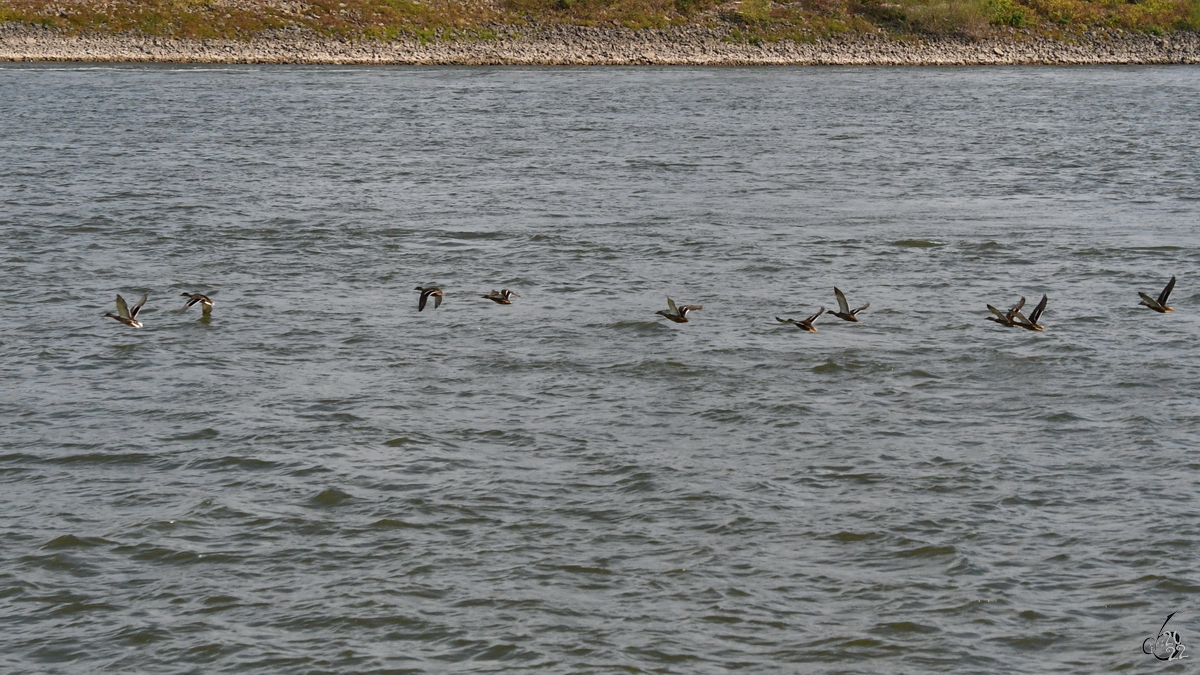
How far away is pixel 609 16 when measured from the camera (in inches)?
3617

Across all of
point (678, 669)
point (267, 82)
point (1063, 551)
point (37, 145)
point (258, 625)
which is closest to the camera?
point (678, 669)

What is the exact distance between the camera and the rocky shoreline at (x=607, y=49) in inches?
3260

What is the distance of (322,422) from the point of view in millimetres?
16344

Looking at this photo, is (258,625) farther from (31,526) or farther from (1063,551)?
(1063,551)

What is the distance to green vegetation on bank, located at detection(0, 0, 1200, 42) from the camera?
8506 centimetres

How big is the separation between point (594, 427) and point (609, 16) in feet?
260

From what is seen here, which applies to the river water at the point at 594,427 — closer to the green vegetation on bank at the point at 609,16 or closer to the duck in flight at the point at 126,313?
the duck in flight at the point at 126,313

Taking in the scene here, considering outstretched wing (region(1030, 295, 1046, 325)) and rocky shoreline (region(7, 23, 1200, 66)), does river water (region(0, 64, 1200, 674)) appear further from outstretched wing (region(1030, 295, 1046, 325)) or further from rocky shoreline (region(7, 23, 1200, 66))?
rocky shoreline (region(7, 23, 1200, 66))

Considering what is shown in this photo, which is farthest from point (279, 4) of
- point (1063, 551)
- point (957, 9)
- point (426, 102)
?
point (1063, 551)

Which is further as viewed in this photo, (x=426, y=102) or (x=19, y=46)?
(x=19, y=46)

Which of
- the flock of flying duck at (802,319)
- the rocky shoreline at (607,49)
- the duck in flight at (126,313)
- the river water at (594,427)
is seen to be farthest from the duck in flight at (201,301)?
the rocky shoreline at (607,49)

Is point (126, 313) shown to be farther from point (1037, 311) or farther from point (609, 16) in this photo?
point (609, 16)

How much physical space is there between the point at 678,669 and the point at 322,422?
23.2ft

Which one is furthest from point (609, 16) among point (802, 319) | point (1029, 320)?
point (1029, 320)
